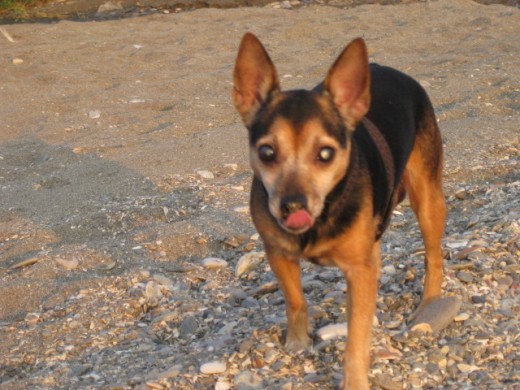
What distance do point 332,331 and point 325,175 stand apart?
3.57 ft

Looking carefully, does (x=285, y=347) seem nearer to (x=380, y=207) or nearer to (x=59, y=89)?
(x=380, y=207)

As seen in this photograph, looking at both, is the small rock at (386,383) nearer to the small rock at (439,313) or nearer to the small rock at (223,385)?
the small rock at (439,313)

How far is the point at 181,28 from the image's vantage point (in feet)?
50.4

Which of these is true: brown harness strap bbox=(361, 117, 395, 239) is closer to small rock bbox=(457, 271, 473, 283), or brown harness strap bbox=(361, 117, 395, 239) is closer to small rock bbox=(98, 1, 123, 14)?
small rock bbox=(457, 271, 473, 283)

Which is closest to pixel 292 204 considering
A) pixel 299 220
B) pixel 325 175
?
pixel 299 220

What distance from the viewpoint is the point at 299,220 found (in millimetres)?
4043

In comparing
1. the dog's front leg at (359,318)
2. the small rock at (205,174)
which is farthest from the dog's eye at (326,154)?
the small rock at (205,174)

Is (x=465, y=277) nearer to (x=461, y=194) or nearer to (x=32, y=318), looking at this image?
(x=461, y=194)

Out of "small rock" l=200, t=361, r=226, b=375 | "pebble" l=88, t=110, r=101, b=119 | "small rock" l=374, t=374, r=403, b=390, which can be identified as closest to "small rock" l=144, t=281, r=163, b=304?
"small rock" l=200, t=361, r=226, b=375

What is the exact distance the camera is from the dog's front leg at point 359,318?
4.31 meters

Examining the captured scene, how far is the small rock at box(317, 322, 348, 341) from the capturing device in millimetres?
4895

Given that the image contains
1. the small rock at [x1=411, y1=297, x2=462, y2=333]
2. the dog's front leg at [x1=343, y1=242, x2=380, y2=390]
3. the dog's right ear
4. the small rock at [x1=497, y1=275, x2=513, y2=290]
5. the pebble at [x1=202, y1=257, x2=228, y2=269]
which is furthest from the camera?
the pebble at [x1=202, y1=257, x2=228, y2=269]

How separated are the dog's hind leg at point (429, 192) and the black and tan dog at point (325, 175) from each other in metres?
0.42

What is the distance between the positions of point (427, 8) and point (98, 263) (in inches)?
441
